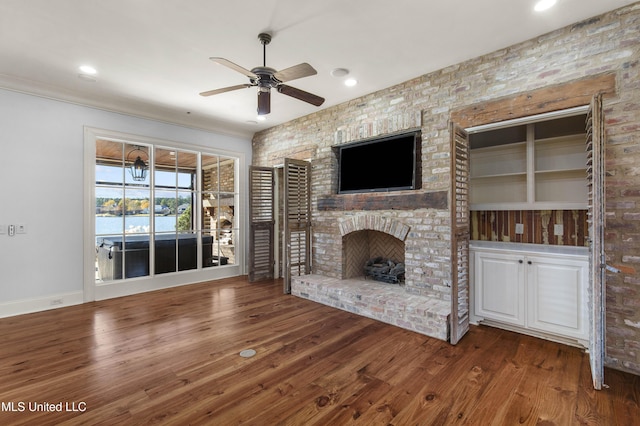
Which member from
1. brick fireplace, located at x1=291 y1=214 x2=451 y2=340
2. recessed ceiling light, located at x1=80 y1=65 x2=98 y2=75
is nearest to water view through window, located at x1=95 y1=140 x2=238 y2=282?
recessed ceiling light, located at x1=80 y1=65 x2=98 y2=75

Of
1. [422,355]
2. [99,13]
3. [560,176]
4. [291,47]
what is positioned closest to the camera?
[99,13]

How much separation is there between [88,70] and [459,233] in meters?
4.50

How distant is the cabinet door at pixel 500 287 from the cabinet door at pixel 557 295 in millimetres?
86

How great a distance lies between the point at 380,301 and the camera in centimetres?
351

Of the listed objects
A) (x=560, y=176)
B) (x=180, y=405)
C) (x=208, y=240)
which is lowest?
(x=180, y=405)

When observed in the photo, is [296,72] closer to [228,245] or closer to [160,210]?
[160,210]

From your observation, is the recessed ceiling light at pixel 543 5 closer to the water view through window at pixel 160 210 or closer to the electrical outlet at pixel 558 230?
the electrical outlet at pixel 558 230

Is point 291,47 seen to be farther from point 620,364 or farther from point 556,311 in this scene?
point 620,364

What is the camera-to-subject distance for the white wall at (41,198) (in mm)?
3750

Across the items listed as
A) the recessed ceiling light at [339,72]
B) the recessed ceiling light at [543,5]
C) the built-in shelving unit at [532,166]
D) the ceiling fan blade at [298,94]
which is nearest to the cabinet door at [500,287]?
the built-in shelving unit at [532,166]

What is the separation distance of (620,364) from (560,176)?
6.30ft

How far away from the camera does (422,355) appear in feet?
8.80

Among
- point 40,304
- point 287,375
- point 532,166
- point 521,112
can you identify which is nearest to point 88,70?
point 40,304

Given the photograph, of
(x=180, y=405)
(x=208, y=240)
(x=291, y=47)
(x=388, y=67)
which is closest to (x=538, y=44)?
(x=388, y=67)
